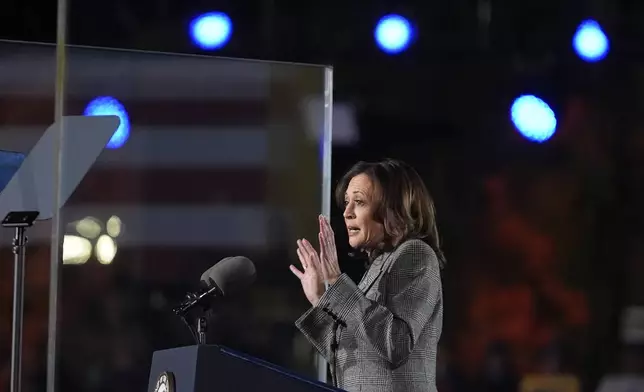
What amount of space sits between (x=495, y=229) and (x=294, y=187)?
82cm

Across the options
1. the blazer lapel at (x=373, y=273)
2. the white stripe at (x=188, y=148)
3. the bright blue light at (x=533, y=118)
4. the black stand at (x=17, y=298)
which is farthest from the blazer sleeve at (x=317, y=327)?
the bright blue light at (x=533, y=118)

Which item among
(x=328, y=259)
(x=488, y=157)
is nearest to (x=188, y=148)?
(x=488, y=157)

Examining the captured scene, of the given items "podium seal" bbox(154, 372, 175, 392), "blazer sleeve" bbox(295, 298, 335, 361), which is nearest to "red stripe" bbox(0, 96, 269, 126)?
"blazer sleeve" bbox(295, 298, 335, 361)

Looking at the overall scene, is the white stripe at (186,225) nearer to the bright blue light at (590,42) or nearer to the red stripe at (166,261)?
the red stripe at (166,261)

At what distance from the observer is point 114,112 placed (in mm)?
3307

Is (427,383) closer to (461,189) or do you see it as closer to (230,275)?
(230,275)

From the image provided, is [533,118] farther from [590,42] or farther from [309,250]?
[309,250]

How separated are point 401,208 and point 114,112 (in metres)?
1.50

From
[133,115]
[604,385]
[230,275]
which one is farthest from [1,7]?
[604,385]

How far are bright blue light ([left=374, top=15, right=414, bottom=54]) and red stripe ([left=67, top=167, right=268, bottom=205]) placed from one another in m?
0.70

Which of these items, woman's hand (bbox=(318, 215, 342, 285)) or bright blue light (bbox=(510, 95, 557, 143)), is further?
bright blue light (bbox=(510, 95, 557, 143))

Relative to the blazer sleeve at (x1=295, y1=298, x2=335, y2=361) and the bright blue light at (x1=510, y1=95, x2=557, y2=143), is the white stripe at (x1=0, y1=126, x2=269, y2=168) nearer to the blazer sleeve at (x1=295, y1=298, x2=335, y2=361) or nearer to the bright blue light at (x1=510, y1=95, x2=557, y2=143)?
the bright blue light at (x1=510, y1=95, x2=557, y2=143)

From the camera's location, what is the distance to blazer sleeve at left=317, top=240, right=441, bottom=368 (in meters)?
1.90

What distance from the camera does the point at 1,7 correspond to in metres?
3.23
